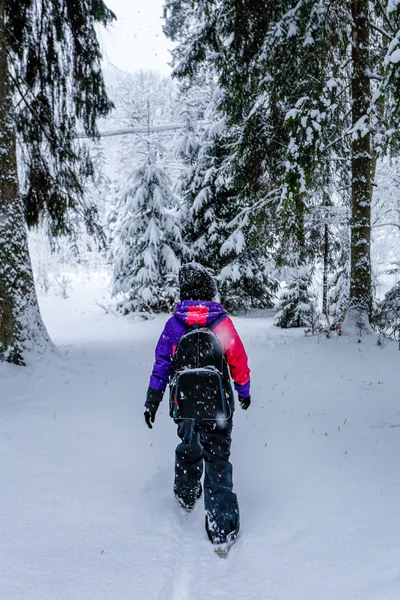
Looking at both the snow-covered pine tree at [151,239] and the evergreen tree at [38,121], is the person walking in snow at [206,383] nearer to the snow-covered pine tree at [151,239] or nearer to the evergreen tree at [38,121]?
the evergreen tree at [38,121]

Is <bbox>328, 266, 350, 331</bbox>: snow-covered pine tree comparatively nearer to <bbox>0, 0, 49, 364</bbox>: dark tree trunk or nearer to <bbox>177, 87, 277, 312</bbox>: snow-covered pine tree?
<bbox>177, 87, 277, 312</bbox>: snow-covered pine tree

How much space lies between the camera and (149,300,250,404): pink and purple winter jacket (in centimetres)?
305

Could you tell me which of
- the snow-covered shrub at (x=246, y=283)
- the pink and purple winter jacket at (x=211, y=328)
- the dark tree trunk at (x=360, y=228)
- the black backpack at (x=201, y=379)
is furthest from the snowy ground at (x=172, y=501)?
the snow-covered shrub at (x=246, y=283)

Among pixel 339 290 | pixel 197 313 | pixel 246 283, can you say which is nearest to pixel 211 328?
pixel 197 313

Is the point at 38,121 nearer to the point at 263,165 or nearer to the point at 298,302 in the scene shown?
the point at 263,165

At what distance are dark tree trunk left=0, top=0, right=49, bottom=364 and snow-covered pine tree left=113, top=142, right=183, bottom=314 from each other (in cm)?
972

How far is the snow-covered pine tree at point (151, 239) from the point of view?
16516 millimetres

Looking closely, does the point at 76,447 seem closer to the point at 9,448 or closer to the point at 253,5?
the point at 9,448

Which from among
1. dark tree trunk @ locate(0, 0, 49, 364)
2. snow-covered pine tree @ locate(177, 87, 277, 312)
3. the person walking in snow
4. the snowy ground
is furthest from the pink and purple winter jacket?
snow-covered pine tree @ locate(177, 87, 277, 312)

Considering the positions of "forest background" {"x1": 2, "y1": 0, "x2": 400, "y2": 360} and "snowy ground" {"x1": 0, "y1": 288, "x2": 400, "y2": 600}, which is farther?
"forest background" {"x1": 2, "y1": 0, "x2": 400, "y2": 360}

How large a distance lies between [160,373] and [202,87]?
1880 cm

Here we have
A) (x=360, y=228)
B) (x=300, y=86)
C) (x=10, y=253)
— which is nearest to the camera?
→ (x=10, y=253)

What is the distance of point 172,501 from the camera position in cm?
344

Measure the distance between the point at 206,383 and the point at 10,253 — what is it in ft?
15.8
